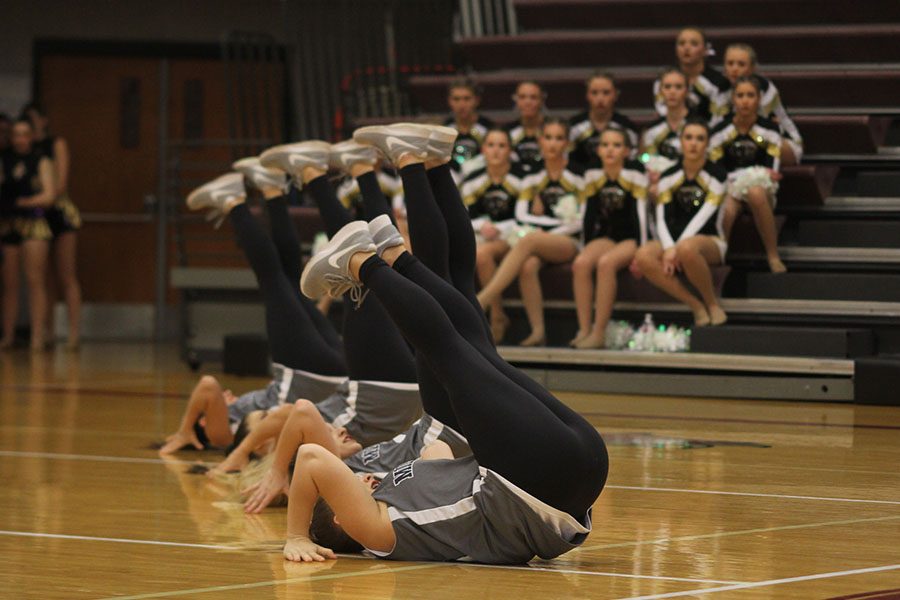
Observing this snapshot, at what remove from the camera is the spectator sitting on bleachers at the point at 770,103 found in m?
7.57

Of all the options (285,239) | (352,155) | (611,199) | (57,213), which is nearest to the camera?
(352,155)

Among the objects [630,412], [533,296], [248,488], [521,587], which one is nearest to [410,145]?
[248,488]

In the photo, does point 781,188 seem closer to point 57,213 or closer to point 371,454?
point 371,454

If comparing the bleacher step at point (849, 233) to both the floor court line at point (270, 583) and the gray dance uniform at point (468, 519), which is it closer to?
the gray dance uniform at point (468, 519)

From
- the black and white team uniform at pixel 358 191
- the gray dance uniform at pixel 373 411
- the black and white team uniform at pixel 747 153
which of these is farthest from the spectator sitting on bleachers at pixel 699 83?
the gray dance uniform at pixel 373 411

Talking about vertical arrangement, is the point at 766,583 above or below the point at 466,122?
below

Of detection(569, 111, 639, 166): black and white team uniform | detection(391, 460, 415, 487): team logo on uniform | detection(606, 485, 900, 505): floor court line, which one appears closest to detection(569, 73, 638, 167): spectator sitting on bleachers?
detection(569, 111, 639, 166): black and white team uniform

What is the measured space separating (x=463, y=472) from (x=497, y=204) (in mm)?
4696

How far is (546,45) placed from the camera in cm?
924

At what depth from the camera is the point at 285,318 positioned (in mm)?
5297

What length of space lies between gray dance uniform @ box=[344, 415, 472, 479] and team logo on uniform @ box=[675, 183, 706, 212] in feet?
11.9

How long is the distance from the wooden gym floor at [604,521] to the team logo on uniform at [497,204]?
184 cm

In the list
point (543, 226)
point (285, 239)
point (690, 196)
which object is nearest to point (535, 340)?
point (543, 226)

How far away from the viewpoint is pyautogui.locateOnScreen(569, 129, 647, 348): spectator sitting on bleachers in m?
7.27
